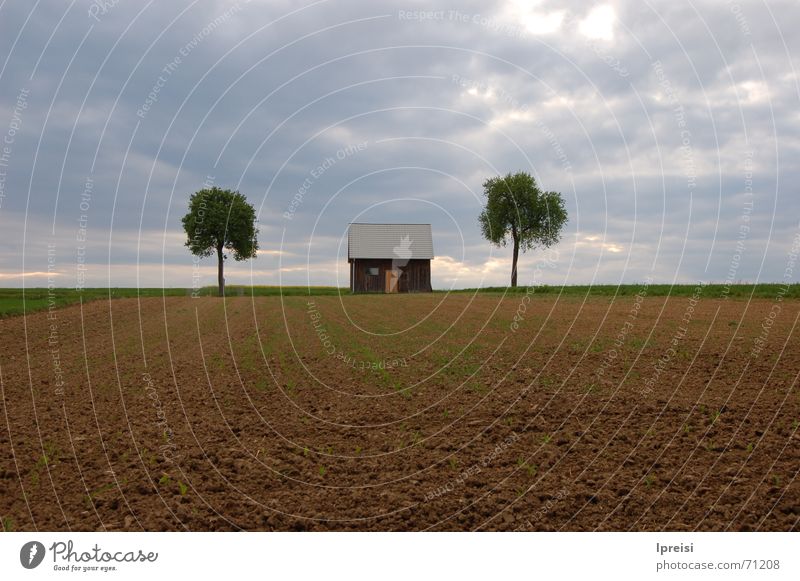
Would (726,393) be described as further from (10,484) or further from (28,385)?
(28,385)

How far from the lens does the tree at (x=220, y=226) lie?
224 feet

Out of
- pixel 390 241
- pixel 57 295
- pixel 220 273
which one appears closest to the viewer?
pixel 57 295

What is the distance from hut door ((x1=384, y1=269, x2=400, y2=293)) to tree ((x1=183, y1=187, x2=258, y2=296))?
53.7ft

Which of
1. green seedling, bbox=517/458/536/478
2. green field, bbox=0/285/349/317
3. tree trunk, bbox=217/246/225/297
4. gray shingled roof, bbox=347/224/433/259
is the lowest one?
green seedling, bbox=517/458/536/478

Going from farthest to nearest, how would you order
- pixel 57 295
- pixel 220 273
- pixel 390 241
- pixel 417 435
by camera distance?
pixel 390 241 < pixel 220 273 < pixel 57 295 < pixel 417 435

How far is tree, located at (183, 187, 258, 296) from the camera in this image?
68.3m

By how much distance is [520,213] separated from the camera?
72.8 meters

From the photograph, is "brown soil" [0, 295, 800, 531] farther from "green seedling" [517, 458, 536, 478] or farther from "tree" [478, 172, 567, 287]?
"tree" [478, 172, 567, 287]

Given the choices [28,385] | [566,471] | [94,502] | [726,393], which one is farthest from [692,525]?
[28,385]

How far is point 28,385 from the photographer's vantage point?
1476 cm

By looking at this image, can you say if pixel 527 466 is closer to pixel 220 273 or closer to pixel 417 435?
pixel 417 435

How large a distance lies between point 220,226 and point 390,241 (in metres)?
19.8

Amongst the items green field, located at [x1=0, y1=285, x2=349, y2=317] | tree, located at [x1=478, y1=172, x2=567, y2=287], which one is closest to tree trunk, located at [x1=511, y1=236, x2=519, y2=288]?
tree, located at [x1=478, y1=172, x2=567, y2=287]

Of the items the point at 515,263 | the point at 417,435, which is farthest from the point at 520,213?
the point at 417,435
